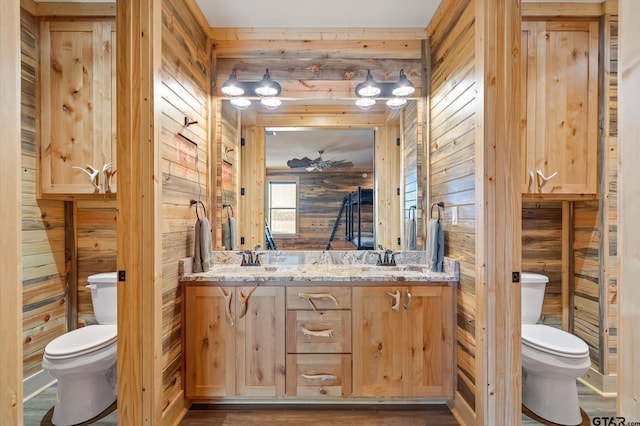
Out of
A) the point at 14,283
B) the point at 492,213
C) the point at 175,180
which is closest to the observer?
the point at 14,283

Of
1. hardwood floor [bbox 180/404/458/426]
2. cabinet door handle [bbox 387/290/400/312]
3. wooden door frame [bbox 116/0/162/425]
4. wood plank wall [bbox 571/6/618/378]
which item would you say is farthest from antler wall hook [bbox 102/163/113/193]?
wood plank wall [bbox 571/6/618/378]

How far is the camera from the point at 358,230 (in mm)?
2391

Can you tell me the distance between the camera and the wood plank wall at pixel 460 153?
1.74m

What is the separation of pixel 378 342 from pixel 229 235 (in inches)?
53.5

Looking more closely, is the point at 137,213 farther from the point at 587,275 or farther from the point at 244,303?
the point at 587,275

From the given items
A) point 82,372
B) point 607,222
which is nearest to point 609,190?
point 607,222

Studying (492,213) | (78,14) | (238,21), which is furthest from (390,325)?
(78,14)

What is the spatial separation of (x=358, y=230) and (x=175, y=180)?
1.35m

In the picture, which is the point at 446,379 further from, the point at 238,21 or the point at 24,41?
the point at 24,41

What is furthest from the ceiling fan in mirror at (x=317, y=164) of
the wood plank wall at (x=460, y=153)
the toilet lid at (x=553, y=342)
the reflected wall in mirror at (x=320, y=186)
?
the toilet lid at (x=553, y=342)

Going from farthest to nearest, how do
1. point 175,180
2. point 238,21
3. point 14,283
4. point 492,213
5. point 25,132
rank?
point 238,21 → point 25,132 → point 175,180 → point 492,213 → point 14,283

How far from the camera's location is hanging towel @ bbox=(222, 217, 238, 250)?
2.41 meters

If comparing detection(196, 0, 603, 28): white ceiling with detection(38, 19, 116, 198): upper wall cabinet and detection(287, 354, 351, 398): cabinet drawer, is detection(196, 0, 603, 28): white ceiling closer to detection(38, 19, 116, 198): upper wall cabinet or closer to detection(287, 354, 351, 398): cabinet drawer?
detection(38, 19, 116, 198): upper wall cabinet

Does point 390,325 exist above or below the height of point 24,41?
below
